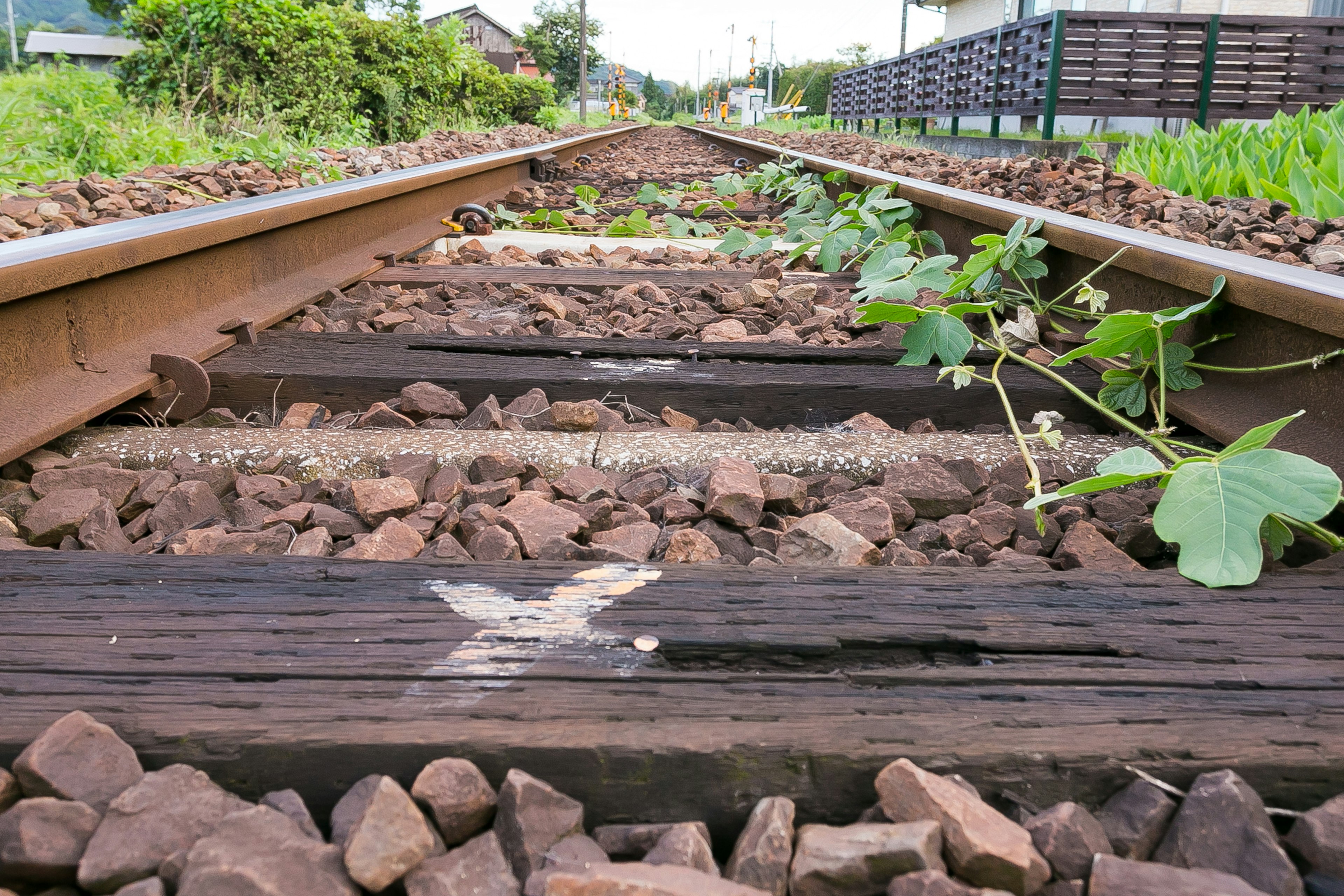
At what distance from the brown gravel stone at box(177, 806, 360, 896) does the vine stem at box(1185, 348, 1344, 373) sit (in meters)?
1.51

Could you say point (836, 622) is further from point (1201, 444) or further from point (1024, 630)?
point (1201, 444)

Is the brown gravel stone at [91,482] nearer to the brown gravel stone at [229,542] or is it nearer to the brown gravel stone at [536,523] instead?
the brown gravel stone at [229,542]

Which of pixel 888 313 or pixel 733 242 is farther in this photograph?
pixel 733 242

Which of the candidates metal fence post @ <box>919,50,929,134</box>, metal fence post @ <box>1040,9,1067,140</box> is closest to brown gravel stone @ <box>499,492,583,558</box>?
metal fence post @ <box>1040,9,1067,140</box>

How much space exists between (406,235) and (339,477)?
2.64m

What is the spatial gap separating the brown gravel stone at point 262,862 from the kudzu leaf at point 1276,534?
1.09 m

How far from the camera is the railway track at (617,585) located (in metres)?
0.79

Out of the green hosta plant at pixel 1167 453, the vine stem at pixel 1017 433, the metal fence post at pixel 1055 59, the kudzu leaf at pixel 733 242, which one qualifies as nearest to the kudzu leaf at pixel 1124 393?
the green hosta plant at pixel 1167 453

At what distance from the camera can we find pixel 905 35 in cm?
3434

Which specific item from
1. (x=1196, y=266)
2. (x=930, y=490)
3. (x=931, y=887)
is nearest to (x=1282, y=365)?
(x=1196, y=266)

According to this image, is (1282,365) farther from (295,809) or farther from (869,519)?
(295,809)

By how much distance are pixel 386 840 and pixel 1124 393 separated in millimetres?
1652

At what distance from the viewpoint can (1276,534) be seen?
1192 mm

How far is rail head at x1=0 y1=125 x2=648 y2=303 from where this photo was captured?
1800mm
